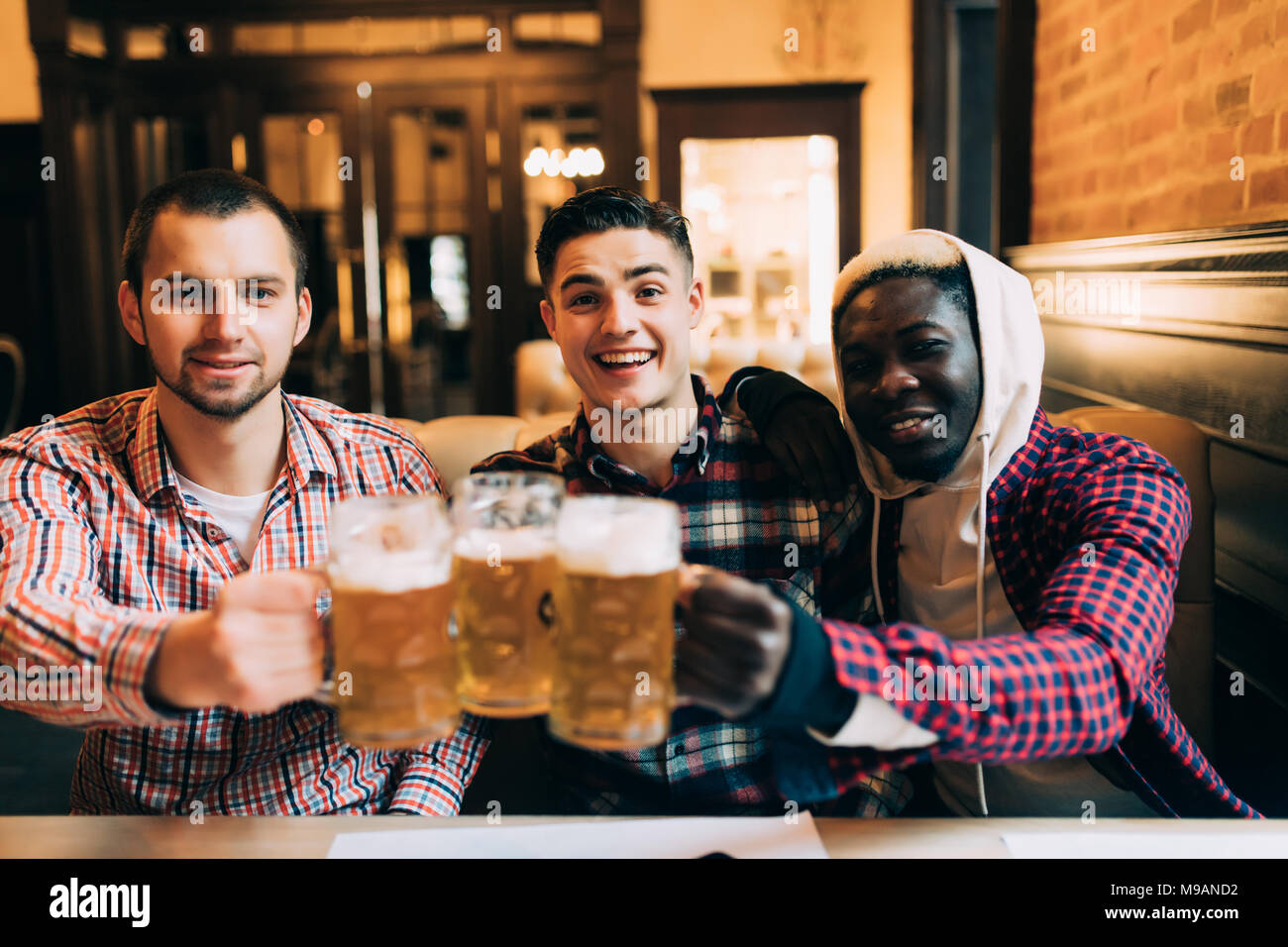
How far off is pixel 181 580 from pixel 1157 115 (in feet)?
8.12

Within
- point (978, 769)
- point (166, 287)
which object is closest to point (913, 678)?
point (978, 769)

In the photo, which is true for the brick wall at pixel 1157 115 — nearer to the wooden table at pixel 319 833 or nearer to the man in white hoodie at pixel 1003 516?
the man in white hoodie at pixel 1003 516

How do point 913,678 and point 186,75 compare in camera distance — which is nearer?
point 913,678

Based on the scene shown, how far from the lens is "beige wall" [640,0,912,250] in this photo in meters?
5.86

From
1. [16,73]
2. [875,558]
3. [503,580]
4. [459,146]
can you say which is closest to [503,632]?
[503,580]

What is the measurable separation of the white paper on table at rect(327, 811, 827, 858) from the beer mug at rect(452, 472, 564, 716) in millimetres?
213

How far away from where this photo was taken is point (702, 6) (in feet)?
19.4

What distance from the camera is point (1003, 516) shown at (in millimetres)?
1374

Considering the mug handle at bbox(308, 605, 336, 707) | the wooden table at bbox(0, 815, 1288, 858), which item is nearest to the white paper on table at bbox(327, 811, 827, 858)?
the wooden table at bbox(0, 815, 1288, 858)

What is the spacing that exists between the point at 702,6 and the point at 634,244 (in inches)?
200

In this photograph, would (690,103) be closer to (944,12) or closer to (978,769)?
(944,12)

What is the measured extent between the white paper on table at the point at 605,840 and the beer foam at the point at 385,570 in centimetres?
33

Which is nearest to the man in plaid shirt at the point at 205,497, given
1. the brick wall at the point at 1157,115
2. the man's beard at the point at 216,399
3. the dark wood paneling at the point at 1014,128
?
the man's beard at the point at 216,399
